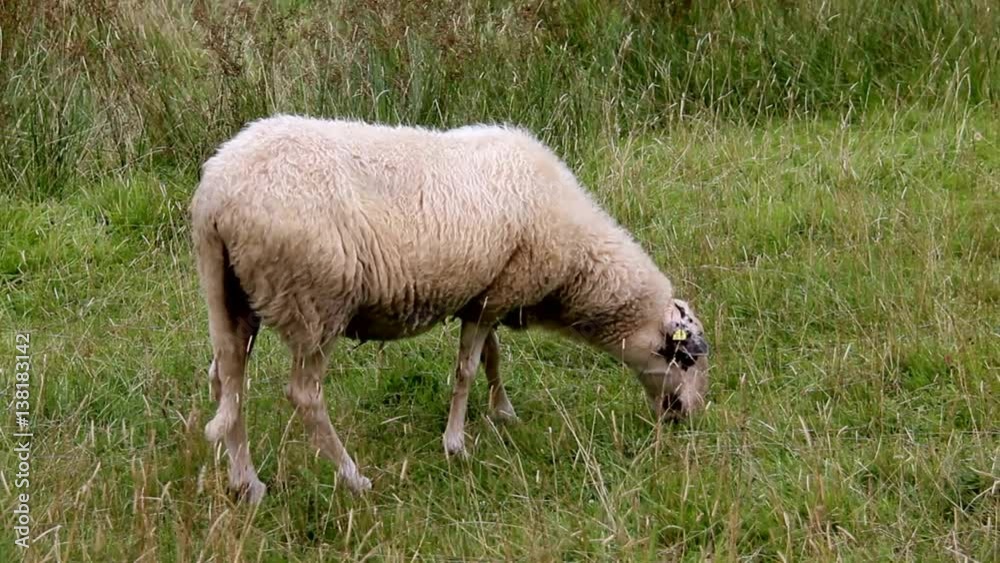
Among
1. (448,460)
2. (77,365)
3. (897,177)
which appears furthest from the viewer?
(897,177)

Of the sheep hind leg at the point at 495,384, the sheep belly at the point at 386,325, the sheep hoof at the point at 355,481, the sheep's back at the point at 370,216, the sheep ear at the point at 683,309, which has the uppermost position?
the sheep's back at the point at 370,216

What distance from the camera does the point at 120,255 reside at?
5680mm

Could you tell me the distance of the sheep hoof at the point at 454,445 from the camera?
14.3 feet

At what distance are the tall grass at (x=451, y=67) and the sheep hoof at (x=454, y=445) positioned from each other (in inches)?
93.1

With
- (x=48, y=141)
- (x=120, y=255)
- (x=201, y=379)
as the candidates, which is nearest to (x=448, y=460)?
(x=201, y=379)

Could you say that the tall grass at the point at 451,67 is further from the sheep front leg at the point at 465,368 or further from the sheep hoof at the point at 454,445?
the sheep hoof at the point at 454,445

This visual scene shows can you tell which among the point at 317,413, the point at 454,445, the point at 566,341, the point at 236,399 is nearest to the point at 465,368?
the point at 454,445

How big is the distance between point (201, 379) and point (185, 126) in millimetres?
1999

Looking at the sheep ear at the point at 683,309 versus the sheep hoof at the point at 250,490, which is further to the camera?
the sheep ear at the point at 683,309

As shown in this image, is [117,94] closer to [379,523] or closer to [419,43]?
[419,43]

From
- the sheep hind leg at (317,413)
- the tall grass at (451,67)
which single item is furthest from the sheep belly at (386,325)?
the tall grass at (451,67)

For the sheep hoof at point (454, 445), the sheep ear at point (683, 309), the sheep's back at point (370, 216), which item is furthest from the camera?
the sheep ear at point (683, 309)

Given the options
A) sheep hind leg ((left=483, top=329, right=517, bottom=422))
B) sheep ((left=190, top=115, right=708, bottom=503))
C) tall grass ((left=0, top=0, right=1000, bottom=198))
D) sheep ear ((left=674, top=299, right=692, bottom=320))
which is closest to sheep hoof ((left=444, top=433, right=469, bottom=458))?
sheep ((left=190, top=115, right=708, bottom=503))

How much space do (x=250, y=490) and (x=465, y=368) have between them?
906 millimetres
